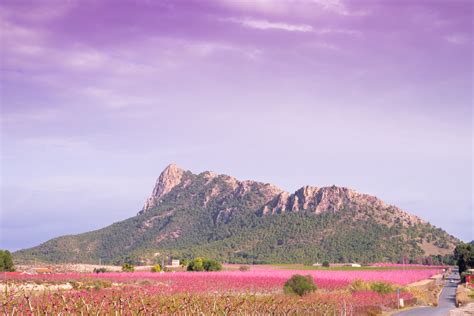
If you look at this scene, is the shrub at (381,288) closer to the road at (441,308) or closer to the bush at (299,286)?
the road at (441,308)

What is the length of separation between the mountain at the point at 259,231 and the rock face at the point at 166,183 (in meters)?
11.0

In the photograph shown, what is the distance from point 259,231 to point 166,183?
61.3 m

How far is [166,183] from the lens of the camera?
187 m

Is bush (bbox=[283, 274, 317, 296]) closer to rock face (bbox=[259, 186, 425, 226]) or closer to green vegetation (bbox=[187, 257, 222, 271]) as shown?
green vegetation (bbox=[187, 257, 222, 271])

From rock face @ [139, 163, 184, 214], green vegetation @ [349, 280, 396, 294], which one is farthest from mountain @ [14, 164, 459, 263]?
green vegetation @ [349, 280, 396, 294]

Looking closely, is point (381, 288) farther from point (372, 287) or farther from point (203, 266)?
point (203, 266)

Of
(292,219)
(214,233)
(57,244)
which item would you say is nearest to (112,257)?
(57,244)

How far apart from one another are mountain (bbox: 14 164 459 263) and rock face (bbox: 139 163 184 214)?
434 inches

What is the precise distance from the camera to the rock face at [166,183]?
18338 cm

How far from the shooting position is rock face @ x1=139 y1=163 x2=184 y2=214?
602 ft

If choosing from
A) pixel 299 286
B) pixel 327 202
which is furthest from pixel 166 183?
pixel 299 286

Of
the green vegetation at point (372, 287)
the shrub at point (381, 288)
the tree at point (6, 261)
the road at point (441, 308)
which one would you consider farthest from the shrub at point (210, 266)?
the road at point (441, 308)

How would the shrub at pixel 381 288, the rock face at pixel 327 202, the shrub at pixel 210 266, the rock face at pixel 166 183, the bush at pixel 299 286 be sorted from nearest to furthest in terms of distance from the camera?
the bush at pixel 299 286 → the shrub at pixel 381 288 → the shrub at pixel 210 266 → the rock face at pixel 327 202 → the rock face at pixel 166 183

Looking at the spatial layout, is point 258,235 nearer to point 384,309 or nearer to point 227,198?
point 227,198
